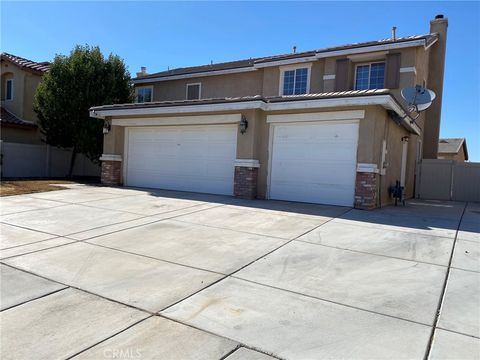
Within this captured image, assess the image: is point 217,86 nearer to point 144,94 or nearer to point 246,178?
point 144,94

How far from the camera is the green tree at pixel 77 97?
Answer: 1842 centimetres

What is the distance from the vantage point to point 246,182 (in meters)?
12.6

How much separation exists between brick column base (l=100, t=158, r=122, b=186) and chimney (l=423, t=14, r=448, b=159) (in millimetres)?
16364

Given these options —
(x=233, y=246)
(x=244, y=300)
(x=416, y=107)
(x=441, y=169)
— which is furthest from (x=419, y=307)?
(x=441, y=169)

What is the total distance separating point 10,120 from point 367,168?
19132mm

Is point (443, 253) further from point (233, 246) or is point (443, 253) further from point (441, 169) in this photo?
point (441, 169)

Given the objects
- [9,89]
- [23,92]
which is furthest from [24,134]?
[9,89]

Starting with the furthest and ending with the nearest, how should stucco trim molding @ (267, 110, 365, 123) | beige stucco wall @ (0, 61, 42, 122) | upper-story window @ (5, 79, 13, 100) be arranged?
upper-story window @ (5, 79, 13, 100)
beige stucco wall @ (0, 61, 42, 122)
stucco trim molding @ (267, 110, 365, 123)

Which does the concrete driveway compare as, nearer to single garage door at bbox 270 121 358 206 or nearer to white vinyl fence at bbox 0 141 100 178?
single garage door at bbox 270 121 358 206

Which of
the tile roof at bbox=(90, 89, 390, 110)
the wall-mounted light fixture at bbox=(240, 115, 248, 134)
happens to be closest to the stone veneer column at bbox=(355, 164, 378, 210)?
the tile roof at bbox=(90, 89, 390, 110)

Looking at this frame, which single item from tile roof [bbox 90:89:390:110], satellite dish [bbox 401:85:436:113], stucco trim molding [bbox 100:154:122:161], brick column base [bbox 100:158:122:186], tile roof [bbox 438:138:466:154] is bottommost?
brick column base [bbox 100:158:122:186]

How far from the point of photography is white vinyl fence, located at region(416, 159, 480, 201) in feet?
59.3

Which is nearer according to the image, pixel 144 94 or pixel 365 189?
pixel 365 189

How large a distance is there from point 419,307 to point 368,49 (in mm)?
13746
